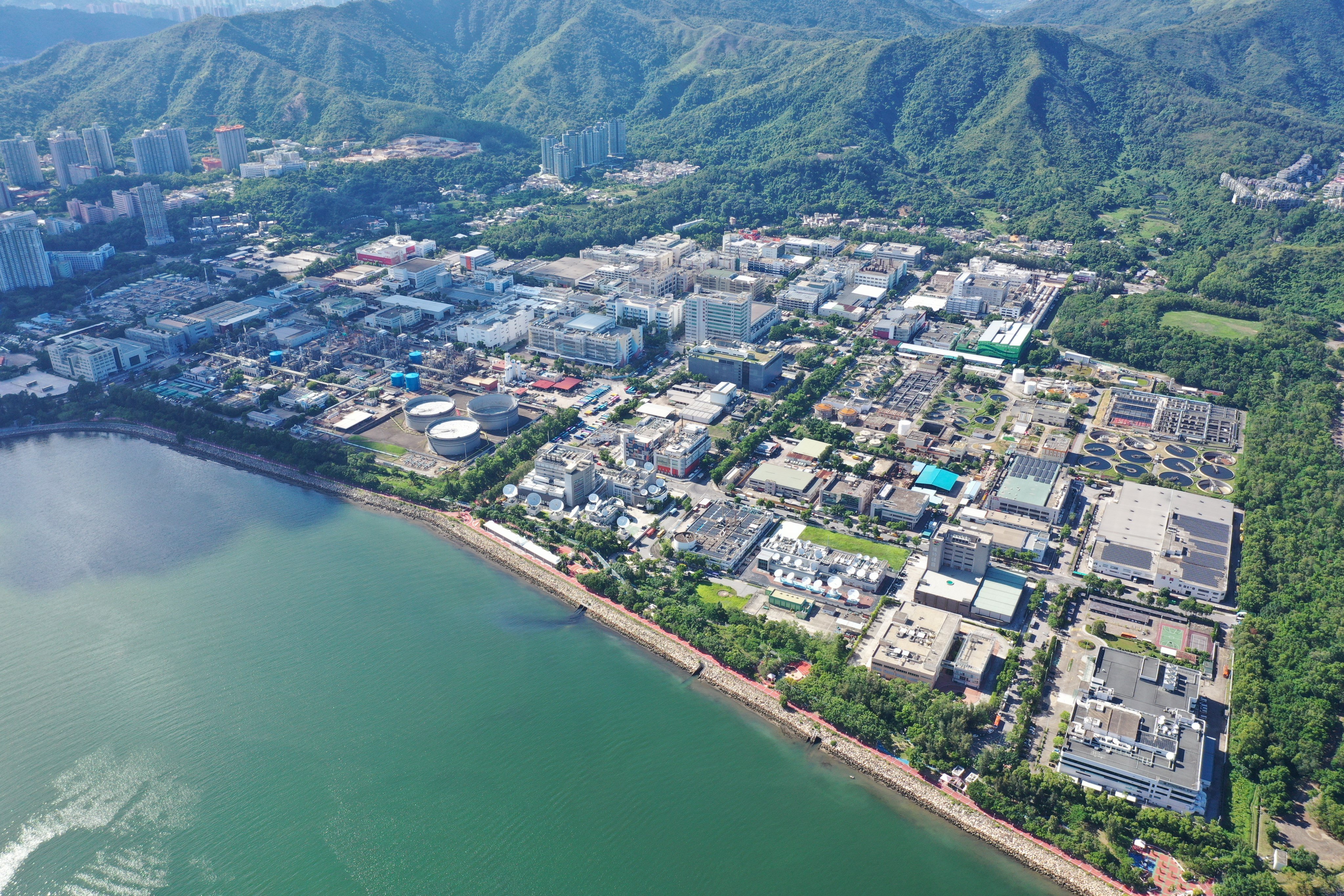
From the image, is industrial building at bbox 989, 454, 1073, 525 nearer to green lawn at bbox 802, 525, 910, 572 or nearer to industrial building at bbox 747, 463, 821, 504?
green lawn at bbox 802, 525, 910, 572

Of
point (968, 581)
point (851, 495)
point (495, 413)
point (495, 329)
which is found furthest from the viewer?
point (495, 329)

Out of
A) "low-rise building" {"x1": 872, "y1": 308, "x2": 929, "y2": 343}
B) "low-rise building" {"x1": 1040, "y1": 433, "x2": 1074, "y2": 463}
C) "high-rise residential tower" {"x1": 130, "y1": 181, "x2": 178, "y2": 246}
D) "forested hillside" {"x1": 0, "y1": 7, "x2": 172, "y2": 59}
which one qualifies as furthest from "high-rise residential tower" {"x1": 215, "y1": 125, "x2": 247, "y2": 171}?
"low-rise building" {"x1": 1040, "y1": 433, "x2": 1074, "y2": 463}

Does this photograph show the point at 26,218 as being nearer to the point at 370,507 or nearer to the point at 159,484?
the point at 159,484

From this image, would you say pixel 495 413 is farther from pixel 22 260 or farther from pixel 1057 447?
pixel 22 260

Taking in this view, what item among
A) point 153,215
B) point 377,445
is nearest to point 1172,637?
point 377,445

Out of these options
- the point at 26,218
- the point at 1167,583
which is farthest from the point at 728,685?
the point at 26,218

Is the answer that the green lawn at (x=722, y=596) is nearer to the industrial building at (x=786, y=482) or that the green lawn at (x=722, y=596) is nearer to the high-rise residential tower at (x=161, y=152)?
the industrial building at (x=786, y=482)
